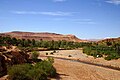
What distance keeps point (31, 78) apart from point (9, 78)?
2.09 meters

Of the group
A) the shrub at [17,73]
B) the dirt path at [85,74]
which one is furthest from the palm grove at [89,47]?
the shrub at [17,73]

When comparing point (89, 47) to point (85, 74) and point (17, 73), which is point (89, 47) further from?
point (17, 73)

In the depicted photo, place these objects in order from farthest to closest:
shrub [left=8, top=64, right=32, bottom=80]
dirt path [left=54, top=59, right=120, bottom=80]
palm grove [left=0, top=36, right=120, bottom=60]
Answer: palm grove [left=0, top=36, right=120, bottom=60] < dirt path [left=54, top=59, right=120, bottom=80] < shrub [left=8, top=64, right=32, bottom=80]

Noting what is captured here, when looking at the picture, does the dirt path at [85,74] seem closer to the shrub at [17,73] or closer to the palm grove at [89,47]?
the shrub at [17,73]

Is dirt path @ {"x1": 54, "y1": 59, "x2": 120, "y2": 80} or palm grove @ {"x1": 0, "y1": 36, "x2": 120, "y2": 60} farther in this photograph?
palm grove @ {"x1": 0, "y1": 36, "x2": 120, "y2": 60}

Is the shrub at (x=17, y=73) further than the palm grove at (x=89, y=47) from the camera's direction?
No

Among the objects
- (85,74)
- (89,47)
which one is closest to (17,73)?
(85,74)

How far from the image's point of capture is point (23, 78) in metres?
26.0

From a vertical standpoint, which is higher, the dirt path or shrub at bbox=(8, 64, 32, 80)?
shrub at bbox=(8, 64, 32, 80)

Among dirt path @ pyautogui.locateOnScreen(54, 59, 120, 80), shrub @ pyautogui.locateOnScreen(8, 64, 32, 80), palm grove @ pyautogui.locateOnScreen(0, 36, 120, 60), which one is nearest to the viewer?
shrub @ pyautogui.locateOnScreen(8, 64, 32, 80)

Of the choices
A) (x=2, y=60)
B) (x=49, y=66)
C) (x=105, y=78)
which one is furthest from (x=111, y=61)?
(x=2, y=60)

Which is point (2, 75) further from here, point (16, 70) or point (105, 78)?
point (105, 78)

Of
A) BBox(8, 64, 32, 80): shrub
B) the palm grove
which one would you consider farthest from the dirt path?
the palm grove

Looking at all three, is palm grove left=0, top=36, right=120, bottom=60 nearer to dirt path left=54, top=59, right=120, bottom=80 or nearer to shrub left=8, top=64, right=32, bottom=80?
dirt path left=54, top=59, right=120, bottom=80
